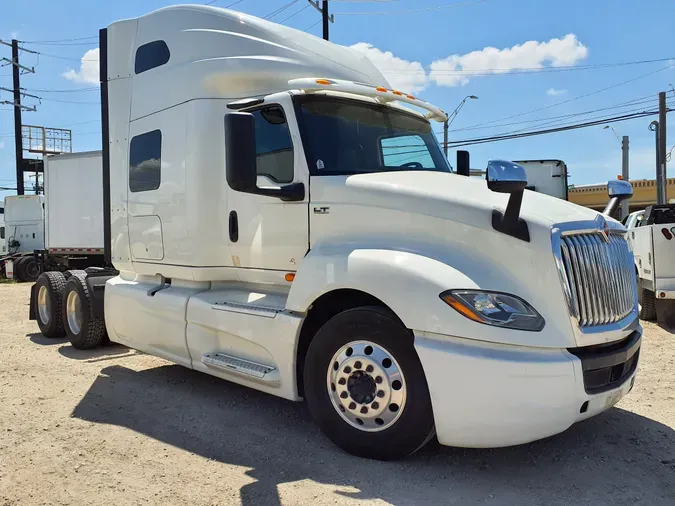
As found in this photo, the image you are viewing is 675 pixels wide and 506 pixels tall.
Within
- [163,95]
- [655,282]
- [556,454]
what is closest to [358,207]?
[556,454]

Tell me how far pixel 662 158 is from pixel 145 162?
23944mm

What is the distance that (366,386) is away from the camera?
12.5ft

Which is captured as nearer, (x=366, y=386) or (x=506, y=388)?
(x=506, y=388)

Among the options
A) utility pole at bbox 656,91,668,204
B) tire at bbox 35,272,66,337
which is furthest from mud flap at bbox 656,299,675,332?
utility pole at bbox 656,91,668,204

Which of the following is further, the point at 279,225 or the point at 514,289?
the point at 279,225

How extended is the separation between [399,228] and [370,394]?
3.66 feet

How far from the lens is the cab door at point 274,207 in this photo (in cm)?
451

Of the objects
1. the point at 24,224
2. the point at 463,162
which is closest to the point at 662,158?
the point at 463,162

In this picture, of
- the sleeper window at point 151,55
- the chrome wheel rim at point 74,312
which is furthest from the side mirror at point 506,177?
the chrome wheel rim at point 74,312

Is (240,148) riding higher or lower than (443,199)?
higher

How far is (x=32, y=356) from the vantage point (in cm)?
737

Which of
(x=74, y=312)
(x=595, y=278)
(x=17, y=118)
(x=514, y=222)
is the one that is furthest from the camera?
(x=17, y=118)

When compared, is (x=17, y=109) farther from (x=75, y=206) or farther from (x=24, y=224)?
(x=75, y=206)

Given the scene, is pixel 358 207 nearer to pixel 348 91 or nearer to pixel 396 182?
pixel 396 182
